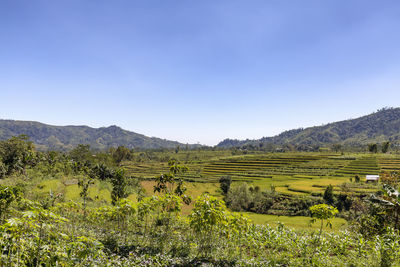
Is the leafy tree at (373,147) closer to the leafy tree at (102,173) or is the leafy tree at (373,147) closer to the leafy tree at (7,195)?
the leafy tree at (102,173)

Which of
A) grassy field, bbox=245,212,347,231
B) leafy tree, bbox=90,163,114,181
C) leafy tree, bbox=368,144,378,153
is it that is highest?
leafy tree, bbox=368,144,378,153

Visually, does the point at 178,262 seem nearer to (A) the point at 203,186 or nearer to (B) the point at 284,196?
(B) the point at 284,196

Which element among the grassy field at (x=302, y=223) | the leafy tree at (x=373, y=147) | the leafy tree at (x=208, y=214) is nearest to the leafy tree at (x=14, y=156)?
the leafy tree at (x=208, y=214)

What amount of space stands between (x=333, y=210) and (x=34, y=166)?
5004 centimetres

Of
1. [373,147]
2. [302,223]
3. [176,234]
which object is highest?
[373,147]

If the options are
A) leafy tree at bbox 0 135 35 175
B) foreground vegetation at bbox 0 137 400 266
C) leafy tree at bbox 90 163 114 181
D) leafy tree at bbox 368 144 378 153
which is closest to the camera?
foreground vegetation at bbox 0 137 400 266

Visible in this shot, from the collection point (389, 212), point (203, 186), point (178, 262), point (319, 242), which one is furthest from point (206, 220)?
point (203, 186)

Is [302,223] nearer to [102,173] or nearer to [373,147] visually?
[102,173]

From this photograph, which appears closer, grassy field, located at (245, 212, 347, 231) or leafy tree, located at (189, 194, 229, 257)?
leafy tree, located at (189, 194, 229, 257)

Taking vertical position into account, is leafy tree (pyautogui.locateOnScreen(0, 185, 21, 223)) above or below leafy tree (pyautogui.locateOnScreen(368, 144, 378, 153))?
Result: below

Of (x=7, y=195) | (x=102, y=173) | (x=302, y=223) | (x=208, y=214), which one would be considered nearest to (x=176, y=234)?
(x=208, y=214)

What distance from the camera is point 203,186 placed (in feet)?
204

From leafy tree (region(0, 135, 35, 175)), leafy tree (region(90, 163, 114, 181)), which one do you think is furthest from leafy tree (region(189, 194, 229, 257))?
leafy tree (region(90, 163, 114, 181))

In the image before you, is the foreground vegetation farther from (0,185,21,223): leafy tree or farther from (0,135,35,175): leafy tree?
(0,135,35,175): leafy tree
